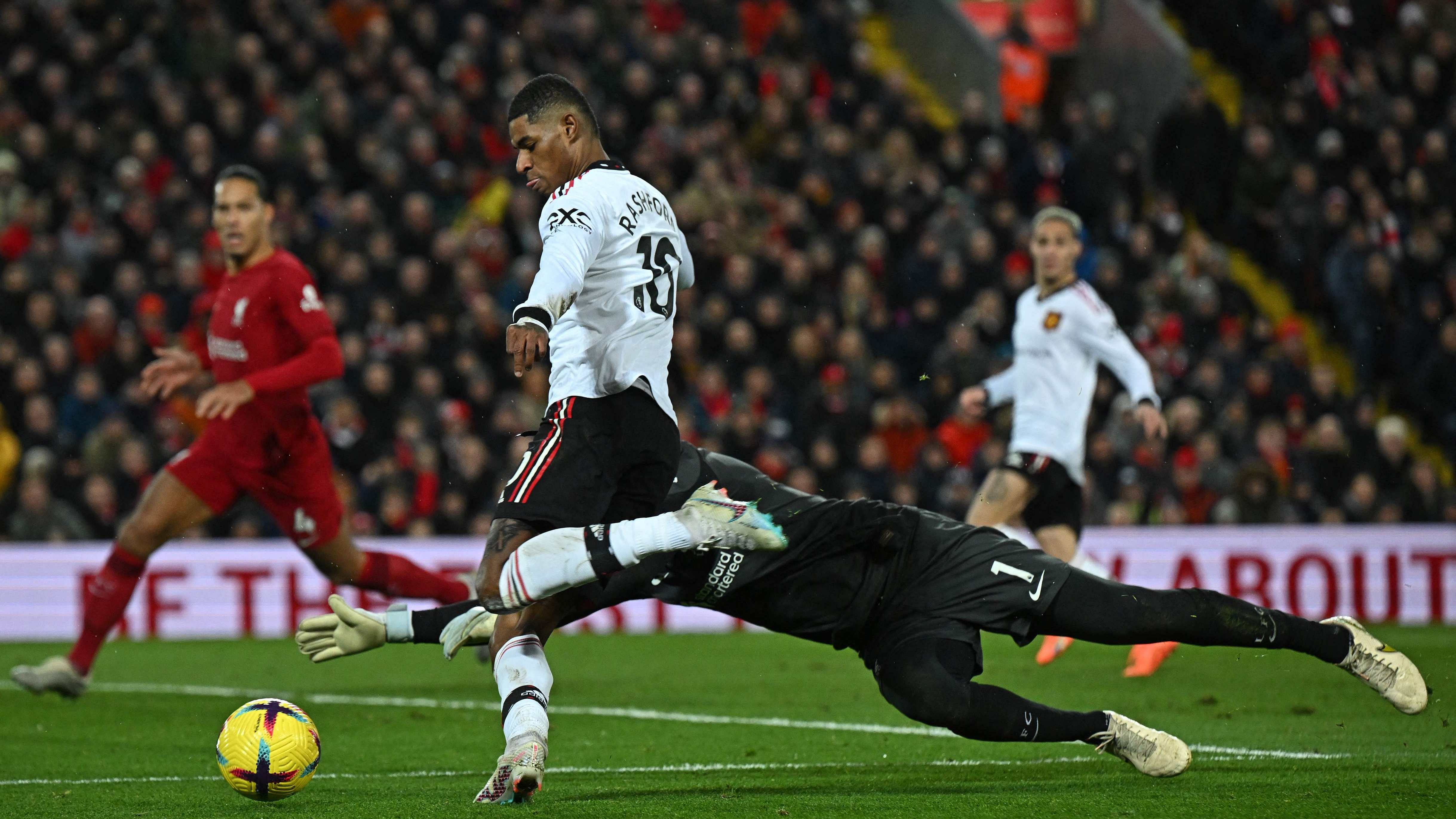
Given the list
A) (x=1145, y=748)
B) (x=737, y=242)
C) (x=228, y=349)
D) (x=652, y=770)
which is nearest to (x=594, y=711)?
(x=652, y=770)

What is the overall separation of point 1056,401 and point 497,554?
4.99m

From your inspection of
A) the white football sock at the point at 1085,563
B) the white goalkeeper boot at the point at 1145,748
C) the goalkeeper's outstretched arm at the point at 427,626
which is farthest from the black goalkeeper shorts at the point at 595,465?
the white football sock at the point at 1085,563

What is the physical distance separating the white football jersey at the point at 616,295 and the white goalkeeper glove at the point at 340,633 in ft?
3.07

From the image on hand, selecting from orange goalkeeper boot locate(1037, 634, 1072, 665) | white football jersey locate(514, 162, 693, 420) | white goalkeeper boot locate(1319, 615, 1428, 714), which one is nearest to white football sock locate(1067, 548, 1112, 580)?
orange goalkeeper boot locate(1037, 634, 1072, 665)

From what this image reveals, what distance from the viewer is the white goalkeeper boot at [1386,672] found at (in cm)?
600

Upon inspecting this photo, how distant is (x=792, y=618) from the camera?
5.85 m

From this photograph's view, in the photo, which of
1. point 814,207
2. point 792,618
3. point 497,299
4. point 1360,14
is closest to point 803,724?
point 792,618

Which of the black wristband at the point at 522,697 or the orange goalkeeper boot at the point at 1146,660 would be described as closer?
the black wristband at the point at 522,697

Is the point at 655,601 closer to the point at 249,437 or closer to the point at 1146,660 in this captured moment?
the point at 1146,660

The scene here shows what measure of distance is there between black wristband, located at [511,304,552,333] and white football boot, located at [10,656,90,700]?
173 inches

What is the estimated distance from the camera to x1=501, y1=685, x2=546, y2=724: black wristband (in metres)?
5.43

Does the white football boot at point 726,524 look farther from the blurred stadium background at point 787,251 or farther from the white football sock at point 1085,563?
the blurred stadium background at point 787,251

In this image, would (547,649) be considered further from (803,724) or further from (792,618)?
(792,618)

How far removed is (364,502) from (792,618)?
9118mm
